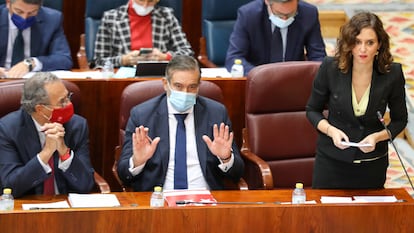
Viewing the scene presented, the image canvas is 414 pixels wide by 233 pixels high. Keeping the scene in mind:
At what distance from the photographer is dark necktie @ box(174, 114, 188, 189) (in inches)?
121

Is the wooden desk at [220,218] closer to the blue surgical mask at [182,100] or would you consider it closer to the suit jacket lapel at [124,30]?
the blue surgical mask at [182,100]

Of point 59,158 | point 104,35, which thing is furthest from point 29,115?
point 104,35

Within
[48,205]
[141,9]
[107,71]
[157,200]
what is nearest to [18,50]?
[107,71]

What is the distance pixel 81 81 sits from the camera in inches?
141

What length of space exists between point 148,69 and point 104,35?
0.58 metres

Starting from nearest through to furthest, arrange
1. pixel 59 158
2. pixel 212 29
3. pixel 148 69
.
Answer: pixel 59 158 → pixel 148 69 → pixel 212 29

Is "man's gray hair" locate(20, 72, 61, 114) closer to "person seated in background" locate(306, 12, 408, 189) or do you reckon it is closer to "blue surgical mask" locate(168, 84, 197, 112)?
"blue surgical mask" locate(168, 84, 197, 112)

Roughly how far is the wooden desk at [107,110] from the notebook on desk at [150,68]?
8 centimetres

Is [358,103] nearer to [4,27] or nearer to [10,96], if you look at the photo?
[10,96]

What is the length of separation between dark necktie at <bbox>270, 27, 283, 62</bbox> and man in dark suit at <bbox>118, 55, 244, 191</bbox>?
0.89m

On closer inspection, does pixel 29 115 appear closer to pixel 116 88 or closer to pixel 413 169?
pixel 116 88

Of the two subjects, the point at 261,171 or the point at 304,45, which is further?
the point at 304,45

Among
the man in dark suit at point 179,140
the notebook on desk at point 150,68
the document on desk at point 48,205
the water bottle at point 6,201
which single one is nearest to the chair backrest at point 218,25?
the notebook on desk at point 150,68

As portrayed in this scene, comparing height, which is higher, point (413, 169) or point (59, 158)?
point (59, 158)
